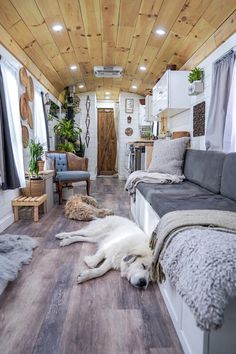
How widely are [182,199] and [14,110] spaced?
7.98 feet

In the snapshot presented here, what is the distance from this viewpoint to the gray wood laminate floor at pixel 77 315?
1.30 metres

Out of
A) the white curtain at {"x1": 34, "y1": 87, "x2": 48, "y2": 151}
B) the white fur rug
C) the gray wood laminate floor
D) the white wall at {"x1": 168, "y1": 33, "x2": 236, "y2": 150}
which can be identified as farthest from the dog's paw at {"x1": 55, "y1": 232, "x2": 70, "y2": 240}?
the white curtain at {"x1": 34, "y1": 87, "x2": 48, "y2": 151}

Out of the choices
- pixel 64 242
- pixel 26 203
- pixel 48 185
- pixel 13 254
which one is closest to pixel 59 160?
pixel 48 185

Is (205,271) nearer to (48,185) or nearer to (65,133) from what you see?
(48,185)

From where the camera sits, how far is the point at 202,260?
101 cm

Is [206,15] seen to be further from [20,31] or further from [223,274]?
[223,274]

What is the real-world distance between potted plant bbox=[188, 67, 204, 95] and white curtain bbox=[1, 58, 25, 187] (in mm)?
2250

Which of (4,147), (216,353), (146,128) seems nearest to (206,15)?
(4,147)

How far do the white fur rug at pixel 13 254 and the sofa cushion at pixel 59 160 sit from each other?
2495mm

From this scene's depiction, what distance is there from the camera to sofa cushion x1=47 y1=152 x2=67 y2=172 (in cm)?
504

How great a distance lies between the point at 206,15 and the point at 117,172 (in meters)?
5.85

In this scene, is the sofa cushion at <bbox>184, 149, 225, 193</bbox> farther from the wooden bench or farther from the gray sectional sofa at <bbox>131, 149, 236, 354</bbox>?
the wooden bench

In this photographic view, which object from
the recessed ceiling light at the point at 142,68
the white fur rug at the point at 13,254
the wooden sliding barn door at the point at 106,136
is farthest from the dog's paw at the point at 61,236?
the wooden sliding barn door at the point at 106,136

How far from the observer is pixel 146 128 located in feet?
25.1
